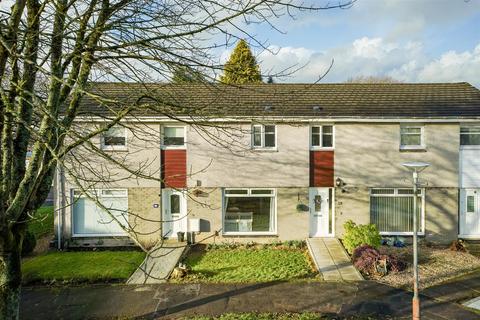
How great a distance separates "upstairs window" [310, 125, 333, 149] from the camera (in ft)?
53.4

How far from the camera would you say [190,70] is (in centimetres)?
542

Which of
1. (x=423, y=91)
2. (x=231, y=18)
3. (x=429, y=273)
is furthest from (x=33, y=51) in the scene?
(x=423, y=91)

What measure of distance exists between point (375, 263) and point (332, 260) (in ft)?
5.11

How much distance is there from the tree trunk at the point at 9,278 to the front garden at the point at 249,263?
6685 mm

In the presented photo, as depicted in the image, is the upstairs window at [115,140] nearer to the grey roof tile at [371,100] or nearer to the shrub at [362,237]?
the grey roof tile at [371,100]

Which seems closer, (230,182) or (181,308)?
(181,308)

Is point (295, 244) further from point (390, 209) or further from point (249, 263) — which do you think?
point (390, 209)

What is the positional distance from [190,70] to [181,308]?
6.80m

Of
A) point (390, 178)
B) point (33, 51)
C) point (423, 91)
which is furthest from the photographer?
point (423, 91)

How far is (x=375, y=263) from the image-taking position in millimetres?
12391

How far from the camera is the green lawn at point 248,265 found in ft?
40.0

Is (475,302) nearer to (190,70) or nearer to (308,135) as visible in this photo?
(308,135)

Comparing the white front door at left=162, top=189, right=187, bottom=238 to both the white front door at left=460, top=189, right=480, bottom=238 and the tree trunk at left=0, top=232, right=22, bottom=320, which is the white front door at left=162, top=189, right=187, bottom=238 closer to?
the tree trunk at left=0, top=232, right=22, bottom=320

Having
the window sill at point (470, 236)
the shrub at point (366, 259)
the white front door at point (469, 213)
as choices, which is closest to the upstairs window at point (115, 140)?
the shrub at point (366, 259)
